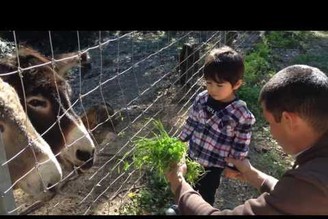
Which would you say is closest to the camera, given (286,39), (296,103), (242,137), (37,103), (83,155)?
(296,103)

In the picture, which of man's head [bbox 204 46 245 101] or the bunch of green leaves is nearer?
the bunch of green leaves

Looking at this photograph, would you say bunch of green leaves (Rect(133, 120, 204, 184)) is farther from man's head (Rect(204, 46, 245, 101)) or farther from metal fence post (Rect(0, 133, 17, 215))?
metal fence post (Rect(0, 133, 17, 215))

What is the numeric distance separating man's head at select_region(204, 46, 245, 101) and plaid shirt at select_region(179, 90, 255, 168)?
0.14m

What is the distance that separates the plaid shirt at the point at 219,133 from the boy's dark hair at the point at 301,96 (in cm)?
91

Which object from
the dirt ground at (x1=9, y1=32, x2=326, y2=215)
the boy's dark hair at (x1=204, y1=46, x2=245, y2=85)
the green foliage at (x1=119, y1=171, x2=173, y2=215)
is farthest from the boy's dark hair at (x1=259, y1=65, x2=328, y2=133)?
the green foliage at (x1=119, y1=171, x2=173, y2=215)

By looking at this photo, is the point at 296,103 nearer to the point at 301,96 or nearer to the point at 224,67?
the point at 301,96

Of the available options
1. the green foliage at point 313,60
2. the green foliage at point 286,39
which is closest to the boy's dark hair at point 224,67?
the green foliage at point 313,60

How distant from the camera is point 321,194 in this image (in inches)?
72.0

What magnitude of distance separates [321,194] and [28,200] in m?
2.53

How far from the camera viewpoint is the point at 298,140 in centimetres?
205

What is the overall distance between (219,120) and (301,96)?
1.05 meters

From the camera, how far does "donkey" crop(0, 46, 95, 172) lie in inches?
150

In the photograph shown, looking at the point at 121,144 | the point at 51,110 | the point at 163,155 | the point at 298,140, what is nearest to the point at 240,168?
the point at 163,155

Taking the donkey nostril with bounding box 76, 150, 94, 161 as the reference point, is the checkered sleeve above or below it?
above
